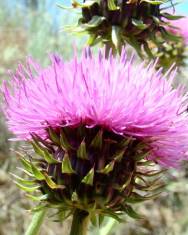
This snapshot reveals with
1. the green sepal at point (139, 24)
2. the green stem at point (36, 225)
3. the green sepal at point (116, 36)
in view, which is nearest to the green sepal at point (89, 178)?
the green stem at point (36, 225)

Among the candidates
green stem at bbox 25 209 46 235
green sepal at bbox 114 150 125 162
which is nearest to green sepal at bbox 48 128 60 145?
green sepal at bbox 114 150 125 162

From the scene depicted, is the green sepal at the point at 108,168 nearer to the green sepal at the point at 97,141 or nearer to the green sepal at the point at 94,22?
the green sepal at the point at 97,141

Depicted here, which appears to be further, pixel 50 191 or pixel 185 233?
pixel 185 233

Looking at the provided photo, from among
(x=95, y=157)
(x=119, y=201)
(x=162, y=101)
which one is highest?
(x=162, y=101)

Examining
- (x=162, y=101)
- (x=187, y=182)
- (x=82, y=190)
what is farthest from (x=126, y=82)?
(x=187, y=182)

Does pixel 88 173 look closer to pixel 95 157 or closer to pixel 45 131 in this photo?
pixel 95 157
